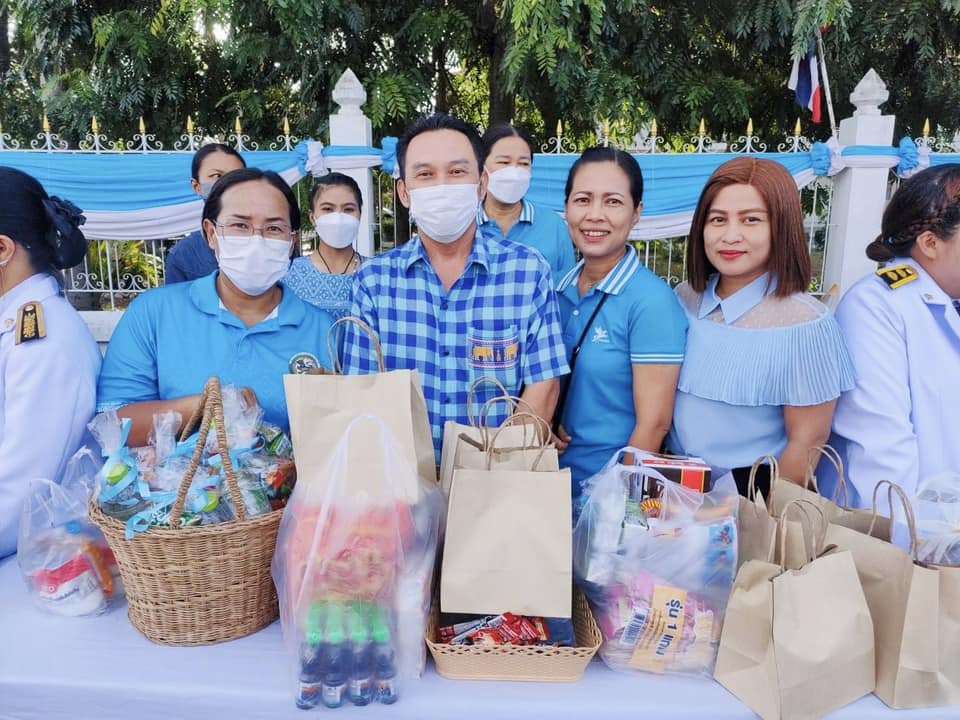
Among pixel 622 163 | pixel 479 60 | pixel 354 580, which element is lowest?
pixel 354 580

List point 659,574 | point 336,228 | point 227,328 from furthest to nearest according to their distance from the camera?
1. point 336,228
2. point 227,328
3. point 659,574

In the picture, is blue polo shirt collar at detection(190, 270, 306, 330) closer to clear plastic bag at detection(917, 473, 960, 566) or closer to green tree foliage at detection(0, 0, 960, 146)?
clear plastic bag at detection(917, 473, 960, 566)

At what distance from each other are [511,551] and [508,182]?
2361 millimetres

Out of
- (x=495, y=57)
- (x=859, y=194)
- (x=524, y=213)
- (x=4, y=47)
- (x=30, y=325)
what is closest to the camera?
(x=30, y=325)

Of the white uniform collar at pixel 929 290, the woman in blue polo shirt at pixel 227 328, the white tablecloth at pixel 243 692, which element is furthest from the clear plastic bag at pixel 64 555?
the white uniform collar at pixel 929 290

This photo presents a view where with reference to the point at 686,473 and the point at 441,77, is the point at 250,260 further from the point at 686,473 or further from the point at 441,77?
the point at 441,77

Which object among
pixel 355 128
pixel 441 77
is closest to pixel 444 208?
pixel 355 128

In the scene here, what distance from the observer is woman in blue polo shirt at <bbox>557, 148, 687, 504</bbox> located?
5.81ft

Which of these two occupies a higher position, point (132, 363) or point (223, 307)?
point (223, 307)

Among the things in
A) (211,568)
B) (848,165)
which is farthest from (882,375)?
(848,165)

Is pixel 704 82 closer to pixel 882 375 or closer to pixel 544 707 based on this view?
pixel 882 375

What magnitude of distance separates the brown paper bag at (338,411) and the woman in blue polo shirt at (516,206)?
2.01 m

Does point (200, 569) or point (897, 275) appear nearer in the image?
point (200, 569)

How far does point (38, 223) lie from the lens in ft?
5.62
